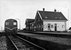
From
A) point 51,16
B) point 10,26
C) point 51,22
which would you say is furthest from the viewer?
point 51,16

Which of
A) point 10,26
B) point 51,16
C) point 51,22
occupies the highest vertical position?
point 51,16

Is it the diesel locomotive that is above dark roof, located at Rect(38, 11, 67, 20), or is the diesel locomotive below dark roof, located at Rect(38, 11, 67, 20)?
below

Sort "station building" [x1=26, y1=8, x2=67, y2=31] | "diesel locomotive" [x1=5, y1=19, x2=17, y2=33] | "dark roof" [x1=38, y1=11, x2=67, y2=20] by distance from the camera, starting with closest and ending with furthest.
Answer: "diesel locomotive" [x1=5, y1=19, x2=17, y2=33], "station building" [x1=26, y1=8, x2=67, y2=31], "dark roof" [x1=38, y1=11, x2=67, y2=20]

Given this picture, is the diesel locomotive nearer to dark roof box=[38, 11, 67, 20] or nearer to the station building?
the station building

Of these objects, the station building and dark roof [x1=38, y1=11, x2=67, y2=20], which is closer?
the station building

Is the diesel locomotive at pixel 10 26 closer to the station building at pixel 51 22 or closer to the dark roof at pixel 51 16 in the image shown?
the station building at pixel 51 22

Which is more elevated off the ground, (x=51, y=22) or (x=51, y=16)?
(x=51, y=16)

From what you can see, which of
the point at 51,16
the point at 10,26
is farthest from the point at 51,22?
the point at 10,26

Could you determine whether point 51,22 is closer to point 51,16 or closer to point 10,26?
point 51,16

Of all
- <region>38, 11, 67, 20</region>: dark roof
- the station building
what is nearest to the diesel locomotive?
the station building

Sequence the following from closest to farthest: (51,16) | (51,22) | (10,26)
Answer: (10,26), (51,22), (51,16)

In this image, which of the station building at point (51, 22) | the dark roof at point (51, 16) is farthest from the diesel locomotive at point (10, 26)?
the dark roof at point (51, 16)

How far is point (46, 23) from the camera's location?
4366 cm

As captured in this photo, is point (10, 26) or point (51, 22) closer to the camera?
point (10, 26)
